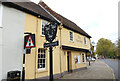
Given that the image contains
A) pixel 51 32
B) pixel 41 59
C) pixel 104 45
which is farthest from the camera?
pixel 104 45

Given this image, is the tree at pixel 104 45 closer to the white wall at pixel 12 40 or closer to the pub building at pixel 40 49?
the pub building at pixel 40 49

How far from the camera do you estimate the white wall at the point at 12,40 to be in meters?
5.57

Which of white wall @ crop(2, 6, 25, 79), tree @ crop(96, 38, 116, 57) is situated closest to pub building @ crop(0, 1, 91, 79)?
white wall @ crop(2, 6, 25, 79)

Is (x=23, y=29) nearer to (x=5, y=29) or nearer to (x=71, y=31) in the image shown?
(x=5, y=29)

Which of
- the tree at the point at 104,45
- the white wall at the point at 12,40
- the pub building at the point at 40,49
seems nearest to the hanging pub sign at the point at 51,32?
the pub building at the point at 40,49

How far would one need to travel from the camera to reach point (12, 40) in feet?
19.7

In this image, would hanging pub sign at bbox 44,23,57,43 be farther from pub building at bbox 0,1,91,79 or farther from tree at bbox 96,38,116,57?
tree at bbox 96,38,116,57

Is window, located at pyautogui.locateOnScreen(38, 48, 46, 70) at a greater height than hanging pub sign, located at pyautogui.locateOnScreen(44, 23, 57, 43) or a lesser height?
lesser

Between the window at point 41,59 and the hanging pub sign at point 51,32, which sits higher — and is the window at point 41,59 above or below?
below

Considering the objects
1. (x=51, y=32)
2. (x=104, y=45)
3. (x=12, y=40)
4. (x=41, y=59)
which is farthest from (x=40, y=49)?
(x=104, y=45)

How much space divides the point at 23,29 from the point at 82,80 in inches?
254

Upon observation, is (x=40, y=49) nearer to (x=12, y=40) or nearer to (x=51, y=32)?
(x=12, y=40)

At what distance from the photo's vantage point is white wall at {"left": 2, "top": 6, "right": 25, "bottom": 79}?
5566 millimetres

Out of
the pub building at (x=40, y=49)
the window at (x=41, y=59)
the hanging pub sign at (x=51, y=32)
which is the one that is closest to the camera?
the hanging pub sign at (x=51, y=32)
